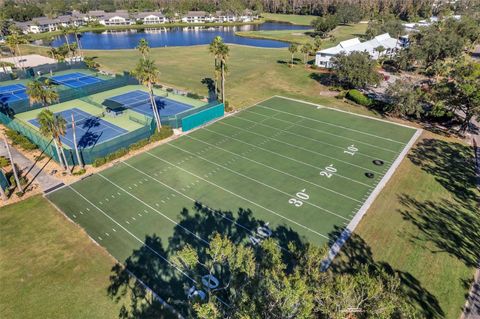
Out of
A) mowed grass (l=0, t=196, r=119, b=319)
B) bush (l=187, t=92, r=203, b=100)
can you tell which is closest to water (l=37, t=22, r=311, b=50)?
bush (l=187, t=92, r=203, b=100)

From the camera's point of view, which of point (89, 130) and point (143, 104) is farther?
point (143, 104)

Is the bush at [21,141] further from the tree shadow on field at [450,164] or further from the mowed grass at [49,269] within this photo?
the tree shadow on field at [450,164]

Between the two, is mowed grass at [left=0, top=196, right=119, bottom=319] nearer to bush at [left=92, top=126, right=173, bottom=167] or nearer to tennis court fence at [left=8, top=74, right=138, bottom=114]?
bush at [left=92, top=126, right=173, bottom=167]

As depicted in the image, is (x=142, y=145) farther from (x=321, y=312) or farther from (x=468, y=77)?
(x=468, y=77)

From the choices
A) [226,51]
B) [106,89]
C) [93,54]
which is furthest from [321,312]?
[93,54]

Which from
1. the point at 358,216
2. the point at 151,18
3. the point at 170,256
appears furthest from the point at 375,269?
the point at 151,18

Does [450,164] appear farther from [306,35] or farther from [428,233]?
[306,35]
